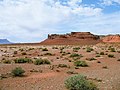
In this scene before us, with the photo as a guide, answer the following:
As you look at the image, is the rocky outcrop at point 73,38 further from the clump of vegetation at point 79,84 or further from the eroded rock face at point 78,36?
the clump of vegetation at point 79,84

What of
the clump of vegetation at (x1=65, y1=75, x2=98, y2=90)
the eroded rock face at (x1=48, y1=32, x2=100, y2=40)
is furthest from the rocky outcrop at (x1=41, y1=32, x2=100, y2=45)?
the clump of vegetation at (x1=65, y1=75, x2=98, y2=90)

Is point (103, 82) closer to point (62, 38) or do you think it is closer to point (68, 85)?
point (68, 85)

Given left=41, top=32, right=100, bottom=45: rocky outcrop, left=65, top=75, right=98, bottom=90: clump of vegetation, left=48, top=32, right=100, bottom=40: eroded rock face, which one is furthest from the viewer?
left=48, top=32, right=100, bottom=40: eroded rock face

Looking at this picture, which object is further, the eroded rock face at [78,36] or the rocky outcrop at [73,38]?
the eroded rock face at [78,36]

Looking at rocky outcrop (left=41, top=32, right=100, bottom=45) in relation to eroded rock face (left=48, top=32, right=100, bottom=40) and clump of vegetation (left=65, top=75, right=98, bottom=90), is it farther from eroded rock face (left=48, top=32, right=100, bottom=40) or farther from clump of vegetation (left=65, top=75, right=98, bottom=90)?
clump of vegetation (left=65, top=75, right=98, bottom=90)

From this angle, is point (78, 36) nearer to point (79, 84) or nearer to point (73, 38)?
point (73, 38)

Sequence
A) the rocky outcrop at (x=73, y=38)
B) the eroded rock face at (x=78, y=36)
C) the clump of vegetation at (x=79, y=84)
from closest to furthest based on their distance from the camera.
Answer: the clump of vegetation at (x=79, y=84)
the rocky outcrop at (x=73, y=38)
the eroded rock face at (x=78, y=36)

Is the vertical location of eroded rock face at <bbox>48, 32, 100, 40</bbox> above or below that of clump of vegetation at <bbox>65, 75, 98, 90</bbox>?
above

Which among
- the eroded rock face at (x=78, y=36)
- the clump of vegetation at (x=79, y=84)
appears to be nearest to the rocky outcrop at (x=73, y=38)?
the eroded rock face at (x=78, y=36)

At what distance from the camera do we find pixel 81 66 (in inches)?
1039

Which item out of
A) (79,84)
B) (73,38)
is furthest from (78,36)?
(79,84)

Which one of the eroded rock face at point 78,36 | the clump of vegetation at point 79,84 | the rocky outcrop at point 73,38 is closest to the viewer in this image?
the clump of vegetation at point 79,84

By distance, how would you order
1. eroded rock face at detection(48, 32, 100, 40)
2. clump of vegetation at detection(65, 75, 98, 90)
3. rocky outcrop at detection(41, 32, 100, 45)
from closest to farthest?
clump of vegetation at detection(65, 75, 98, 90), rocky outcrop at detection(41, 32, 100, 45), eroded rock face at detection(48, 32, 100, 40)

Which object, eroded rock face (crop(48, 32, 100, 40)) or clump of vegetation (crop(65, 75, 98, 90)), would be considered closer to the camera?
clump of vegetation (crop(65, 75, 98, 90))
